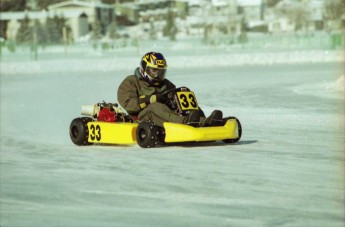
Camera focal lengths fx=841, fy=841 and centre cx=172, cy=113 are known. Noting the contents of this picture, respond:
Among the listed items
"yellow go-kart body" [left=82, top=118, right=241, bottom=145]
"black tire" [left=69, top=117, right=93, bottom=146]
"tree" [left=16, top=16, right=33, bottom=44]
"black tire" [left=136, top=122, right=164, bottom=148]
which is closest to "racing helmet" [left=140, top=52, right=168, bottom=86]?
"yellow go-kart body" [left=82, top=118, right=241, bottom=145]

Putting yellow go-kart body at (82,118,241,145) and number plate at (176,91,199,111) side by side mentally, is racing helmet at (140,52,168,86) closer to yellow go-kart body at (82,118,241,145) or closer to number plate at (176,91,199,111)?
number plate at (176,91,199,111)

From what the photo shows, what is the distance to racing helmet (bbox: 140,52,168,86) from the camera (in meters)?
9.27

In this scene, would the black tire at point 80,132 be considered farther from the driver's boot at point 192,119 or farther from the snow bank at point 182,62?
the snow bank at point 182,62

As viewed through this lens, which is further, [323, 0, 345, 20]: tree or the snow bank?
[323, 0, 345, 20]: tree

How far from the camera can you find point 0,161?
8.63m

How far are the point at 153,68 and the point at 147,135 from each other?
875 mm

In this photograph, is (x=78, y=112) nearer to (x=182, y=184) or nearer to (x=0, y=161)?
(x=0, y=161)

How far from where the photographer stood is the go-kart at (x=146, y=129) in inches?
345

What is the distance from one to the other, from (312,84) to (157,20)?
50.2 meters

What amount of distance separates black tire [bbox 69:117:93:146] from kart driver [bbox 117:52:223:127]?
1.88ft

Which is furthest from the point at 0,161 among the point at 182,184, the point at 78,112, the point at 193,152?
the point at 78,112

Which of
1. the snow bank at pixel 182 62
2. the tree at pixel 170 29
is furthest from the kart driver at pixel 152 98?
the tree at pixel 170 29

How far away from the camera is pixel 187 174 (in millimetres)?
7355

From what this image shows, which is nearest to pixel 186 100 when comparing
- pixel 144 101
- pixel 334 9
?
pixel 144 101
